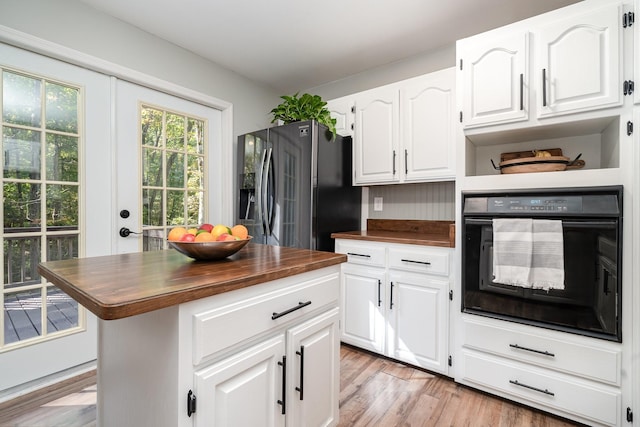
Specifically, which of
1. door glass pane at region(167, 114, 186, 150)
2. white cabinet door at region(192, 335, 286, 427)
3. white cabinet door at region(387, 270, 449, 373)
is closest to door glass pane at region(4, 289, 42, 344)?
door glass pane at region(167, 114, 186, 150)

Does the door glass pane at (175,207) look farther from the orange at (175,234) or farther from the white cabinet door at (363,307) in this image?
the orange at (175,234)

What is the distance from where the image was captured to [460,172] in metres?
1.92

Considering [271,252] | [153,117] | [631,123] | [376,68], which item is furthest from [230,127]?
[631,123]

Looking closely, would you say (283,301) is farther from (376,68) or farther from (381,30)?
(376,68)

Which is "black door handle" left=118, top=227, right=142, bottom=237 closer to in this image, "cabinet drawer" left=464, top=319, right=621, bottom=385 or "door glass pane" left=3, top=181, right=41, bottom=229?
"door glass pane" left=3, top=181, right=41, bottom=229

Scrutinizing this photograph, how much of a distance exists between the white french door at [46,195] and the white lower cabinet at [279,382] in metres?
1.87

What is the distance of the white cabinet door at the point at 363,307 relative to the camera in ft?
7.36

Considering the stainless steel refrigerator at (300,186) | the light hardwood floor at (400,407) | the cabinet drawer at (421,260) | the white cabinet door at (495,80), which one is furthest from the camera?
the stainless steel refrigerator at (300,186)

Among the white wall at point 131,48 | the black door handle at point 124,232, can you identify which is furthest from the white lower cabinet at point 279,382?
the white wall at point 131,48

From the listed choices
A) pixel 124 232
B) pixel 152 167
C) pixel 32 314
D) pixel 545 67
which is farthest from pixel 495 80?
pixel 32 314

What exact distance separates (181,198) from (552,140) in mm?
2984

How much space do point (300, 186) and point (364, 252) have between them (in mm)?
742

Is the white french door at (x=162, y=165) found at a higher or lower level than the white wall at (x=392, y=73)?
lower

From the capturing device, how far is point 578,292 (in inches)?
60.2
